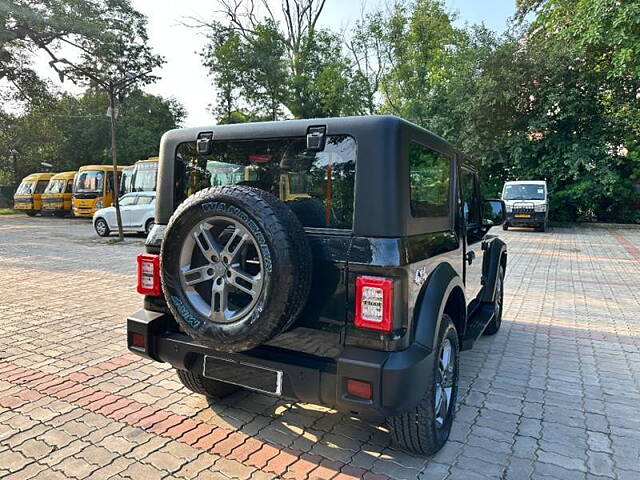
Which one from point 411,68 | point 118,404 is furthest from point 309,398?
point 411,68

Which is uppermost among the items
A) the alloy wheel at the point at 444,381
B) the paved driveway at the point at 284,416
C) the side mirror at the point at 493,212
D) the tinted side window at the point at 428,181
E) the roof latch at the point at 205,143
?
the roof latch at the point at 205,143

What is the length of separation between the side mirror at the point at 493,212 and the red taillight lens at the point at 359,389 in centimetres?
290

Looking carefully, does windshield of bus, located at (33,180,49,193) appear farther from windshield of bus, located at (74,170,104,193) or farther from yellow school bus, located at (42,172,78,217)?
windshield of bus, located at (74,170,104,193)

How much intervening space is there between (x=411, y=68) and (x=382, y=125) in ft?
106

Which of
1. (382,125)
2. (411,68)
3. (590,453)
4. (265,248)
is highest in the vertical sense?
(411,68)

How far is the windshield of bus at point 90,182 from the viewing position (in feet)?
67.1

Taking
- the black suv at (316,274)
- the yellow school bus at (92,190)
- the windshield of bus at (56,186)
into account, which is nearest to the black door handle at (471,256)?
the black suv at (316,274)

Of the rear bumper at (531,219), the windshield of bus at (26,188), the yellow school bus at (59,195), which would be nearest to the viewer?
the rear bumper at (531,219)

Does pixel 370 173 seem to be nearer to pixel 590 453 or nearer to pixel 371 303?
pixel 371 303

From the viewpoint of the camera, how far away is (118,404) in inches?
127

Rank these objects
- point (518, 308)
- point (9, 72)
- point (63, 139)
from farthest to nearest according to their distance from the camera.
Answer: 1. point (63, 139)
2. point (9, 72)
3. point (518, 308)

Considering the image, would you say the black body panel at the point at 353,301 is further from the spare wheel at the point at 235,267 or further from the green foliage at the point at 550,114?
the green foliage at the point at 550,114

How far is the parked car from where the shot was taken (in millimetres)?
18234

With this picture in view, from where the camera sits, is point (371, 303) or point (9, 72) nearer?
point (371, 303)
